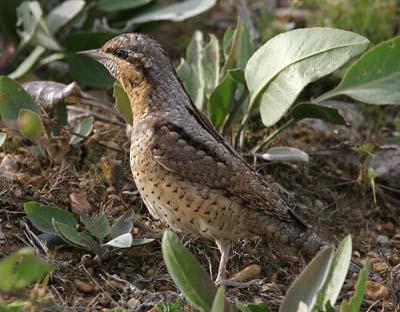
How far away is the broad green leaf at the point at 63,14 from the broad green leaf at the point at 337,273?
3.03 m

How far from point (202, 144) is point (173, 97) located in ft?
1.08

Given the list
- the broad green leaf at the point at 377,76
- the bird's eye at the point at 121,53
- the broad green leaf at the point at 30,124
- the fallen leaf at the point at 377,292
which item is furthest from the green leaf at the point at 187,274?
the broad green leaf at the point at 377,76

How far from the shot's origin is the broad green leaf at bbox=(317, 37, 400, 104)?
4.52 m

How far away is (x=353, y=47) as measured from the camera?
418cm

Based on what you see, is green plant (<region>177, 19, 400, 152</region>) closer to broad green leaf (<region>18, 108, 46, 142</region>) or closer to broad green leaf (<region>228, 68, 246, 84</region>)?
broad green leaf (<region>228, 68, 246, 84</region>)

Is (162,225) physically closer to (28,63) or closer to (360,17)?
(28,63)

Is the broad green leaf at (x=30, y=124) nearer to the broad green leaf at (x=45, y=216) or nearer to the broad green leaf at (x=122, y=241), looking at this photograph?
the broad green leaf at (x=45, y=216)

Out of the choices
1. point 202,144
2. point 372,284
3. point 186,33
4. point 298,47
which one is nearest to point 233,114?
point 298,47

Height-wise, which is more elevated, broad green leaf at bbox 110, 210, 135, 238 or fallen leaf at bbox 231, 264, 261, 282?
broad green leaf at bbox 110, 210, 135, 238

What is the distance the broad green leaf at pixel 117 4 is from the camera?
602 centimetres

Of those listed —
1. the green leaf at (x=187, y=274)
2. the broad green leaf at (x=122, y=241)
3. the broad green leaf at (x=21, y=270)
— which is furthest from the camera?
the broad green leaf at (x=122, y=241)

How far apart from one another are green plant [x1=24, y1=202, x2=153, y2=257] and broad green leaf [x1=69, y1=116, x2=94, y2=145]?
817mm

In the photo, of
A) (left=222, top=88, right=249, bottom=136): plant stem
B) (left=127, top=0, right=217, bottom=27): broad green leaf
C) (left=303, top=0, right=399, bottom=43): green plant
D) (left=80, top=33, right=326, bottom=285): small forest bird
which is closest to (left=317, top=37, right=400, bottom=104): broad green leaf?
(left=222, top=88, right=249, bottom=136): plant stem

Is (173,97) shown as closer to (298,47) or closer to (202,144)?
(202,144)
